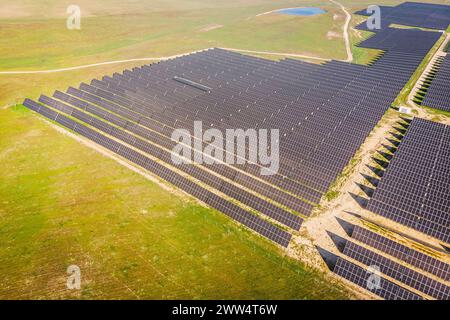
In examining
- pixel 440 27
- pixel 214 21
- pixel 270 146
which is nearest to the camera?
pixel 270 146

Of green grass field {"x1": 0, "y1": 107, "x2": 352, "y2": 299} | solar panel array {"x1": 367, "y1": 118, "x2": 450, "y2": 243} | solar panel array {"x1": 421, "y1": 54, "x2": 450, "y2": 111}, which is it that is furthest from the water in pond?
green grass field {"x1": 0, "y1": 107, "x2": 352, "y2": 299}

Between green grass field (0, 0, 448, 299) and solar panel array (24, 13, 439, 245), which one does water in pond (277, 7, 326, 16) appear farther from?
green grass field (0, 0, 448, 299)

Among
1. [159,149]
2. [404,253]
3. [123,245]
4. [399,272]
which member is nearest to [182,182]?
[159,149]

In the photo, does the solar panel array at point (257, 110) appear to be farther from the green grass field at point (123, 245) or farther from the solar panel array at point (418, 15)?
the solar panel array at point (418, 15)

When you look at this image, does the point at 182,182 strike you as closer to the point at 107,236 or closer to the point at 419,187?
the point at 107,236
